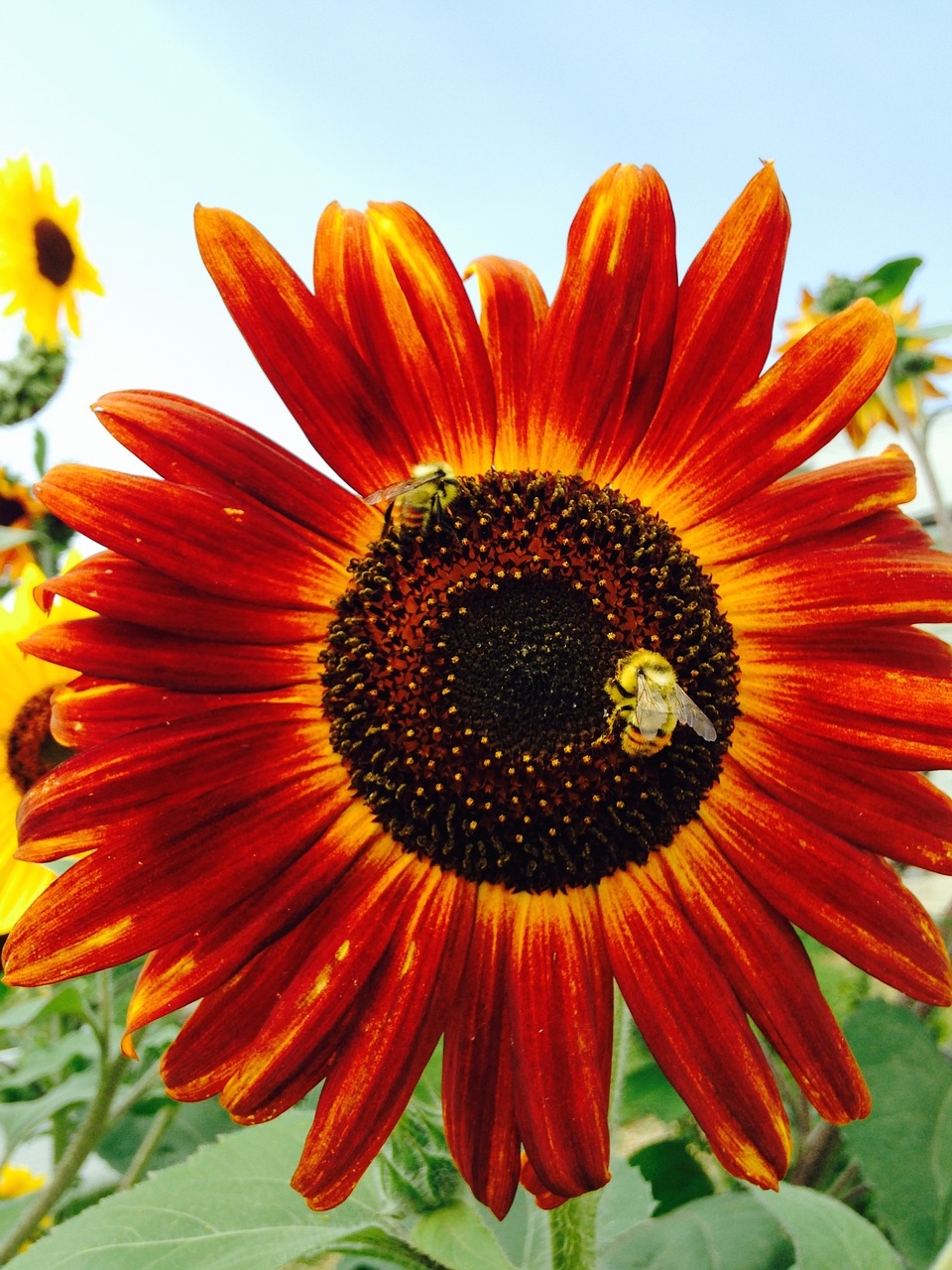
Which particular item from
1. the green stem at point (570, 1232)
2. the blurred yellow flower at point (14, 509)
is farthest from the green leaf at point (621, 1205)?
the blurred yellow flower at point (14, 509)

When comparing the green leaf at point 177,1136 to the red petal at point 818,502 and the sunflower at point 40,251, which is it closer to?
the red petal at point 818,502

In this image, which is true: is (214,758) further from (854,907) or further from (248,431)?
(854,907)

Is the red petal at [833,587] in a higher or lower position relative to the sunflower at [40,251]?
lower

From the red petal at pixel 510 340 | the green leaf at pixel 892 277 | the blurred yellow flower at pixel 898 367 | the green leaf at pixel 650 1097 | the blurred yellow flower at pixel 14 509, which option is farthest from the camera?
the blurred yellow flower at pixel 14 509

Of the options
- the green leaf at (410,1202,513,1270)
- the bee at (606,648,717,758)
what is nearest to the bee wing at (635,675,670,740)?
the bee at (606,648,717,758)

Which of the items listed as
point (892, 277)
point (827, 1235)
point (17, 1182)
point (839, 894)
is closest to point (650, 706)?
point (839, 894)

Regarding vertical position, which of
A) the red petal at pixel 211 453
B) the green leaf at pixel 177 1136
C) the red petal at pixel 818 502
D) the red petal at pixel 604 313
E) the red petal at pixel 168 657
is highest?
the red petal at pixel 604 313

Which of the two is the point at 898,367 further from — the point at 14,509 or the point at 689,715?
the point at 14,509
